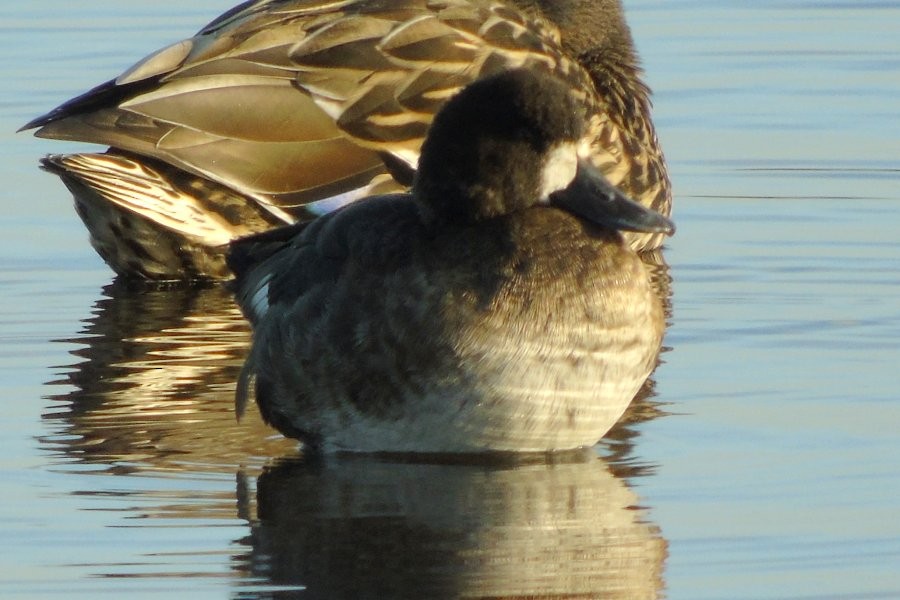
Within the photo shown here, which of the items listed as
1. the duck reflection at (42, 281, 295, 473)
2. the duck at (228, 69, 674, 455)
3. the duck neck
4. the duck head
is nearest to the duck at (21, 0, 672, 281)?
the duck reflection at (42, 281, 295, 473)

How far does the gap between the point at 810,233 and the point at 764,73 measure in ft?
10.3

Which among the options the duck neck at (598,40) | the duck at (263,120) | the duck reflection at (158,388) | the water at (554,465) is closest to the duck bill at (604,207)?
the water at (554,465)

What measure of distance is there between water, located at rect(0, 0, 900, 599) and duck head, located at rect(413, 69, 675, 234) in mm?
786

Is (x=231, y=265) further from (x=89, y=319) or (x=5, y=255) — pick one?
(x=5, y=255)

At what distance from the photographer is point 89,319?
898cm

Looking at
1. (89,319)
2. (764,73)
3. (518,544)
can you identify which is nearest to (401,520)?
(518,544)

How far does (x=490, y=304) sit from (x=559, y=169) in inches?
19.8

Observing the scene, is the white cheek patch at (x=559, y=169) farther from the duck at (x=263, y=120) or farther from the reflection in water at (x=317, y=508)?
the duck at (x=263, y=120)

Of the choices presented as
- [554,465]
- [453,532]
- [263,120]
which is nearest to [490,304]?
[554,465]

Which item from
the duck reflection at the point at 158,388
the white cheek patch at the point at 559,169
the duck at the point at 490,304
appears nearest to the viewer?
the duck at the point at 490,304

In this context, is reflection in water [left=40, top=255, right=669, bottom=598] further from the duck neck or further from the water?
the duck neck

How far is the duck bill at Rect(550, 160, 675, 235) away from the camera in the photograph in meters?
6.81

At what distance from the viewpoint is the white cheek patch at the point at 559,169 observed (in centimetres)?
674

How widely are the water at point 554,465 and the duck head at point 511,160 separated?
2.58ft
